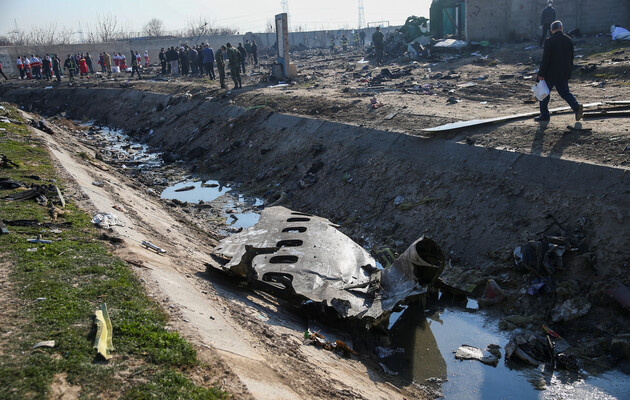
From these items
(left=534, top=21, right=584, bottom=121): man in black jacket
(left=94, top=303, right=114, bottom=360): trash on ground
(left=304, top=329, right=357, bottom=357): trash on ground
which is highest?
(left=534, top=21, right=584, bottom=121): man in black jacket

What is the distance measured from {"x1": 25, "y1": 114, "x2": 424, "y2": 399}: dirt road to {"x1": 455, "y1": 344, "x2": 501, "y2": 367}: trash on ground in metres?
0.88

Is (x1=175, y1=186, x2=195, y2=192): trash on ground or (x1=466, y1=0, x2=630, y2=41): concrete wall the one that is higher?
(x1=466, y1=0, x2=630, y2=41): concrete wall

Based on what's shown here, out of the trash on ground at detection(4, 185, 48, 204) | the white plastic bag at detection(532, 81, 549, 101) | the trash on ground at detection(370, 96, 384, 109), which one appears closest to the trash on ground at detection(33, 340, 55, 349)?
the trash on ground at detection(4, 185, 48, 204)

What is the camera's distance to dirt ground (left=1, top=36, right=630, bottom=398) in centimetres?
438

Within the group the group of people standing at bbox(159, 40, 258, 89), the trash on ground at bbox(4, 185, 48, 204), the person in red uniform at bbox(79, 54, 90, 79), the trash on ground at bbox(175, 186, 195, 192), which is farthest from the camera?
the person in red uniform at bbox(79, 54, 90, 79)

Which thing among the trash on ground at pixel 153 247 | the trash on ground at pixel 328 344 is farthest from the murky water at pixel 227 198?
the trash on ground at pixel 328 344

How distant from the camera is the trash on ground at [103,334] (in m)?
3.67

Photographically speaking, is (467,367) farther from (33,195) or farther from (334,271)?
(33,195)

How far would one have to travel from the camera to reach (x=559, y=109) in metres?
9.41

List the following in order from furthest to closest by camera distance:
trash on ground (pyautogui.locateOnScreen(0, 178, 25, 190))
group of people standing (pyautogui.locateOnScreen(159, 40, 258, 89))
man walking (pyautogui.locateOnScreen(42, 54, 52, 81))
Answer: man walking (pyautogui.locateOnScreen(42, 54, 52, 81))
group of people standing (pyautogui.locateOnScreen(159, 40, 258, 89))
trash on ground (pyautogui.locateOnScreen(0, 178, 25, 190))

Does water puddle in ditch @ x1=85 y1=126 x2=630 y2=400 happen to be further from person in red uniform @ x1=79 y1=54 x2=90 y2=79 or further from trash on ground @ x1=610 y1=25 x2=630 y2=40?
person in red uniform @ x1=79 y1=54 x2=90 y2=79

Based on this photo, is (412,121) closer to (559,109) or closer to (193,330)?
(559,109)

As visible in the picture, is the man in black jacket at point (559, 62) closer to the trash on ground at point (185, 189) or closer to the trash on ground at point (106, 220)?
the trash on ground at point (106, 220)

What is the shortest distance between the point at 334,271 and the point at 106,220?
11.1ft
